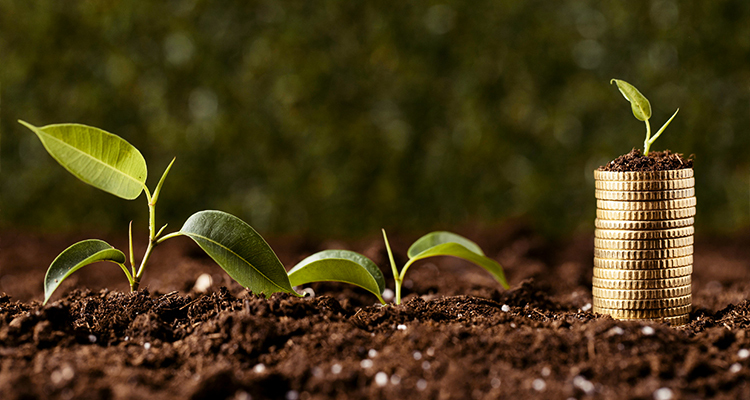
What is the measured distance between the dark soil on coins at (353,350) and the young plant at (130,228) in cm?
5

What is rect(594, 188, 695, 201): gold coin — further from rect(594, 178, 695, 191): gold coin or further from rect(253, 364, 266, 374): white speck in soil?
rect(253, 364, 266, 374): white speck in soil

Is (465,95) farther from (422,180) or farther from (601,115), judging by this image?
(601,115)

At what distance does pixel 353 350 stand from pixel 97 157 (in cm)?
52

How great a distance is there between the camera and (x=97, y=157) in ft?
3.30

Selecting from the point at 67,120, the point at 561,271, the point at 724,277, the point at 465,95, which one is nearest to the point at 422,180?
the point at 465,95

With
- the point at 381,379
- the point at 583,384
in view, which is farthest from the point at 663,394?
the point at 381,379

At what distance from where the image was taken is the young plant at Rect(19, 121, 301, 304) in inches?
38.9

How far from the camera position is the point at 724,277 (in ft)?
5.92

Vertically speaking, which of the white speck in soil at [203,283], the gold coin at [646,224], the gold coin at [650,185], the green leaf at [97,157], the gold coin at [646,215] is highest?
the green leaf at [97,157]

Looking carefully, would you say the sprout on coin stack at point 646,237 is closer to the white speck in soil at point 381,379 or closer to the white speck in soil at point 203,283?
the white speck in soil at point 381,379

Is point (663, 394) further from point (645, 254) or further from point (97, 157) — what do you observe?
point (97, 157)

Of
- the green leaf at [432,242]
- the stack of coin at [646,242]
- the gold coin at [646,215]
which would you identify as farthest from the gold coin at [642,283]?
the green leaf at [432,242]

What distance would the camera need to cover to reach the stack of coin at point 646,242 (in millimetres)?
1047

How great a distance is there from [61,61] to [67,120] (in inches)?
10.1
